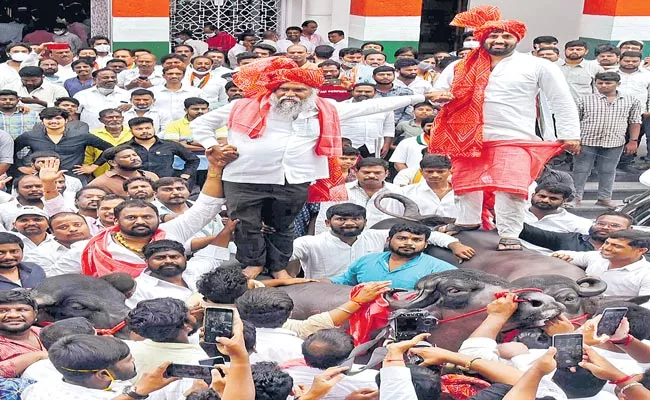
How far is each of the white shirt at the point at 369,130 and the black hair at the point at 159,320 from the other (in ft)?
16.1

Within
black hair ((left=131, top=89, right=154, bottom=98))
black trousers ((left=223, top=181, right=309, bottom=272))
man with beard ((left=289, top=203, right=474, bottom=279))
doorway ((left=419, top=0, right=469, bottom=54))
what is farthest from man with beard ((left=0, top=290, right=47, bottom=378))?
doorway ((left=419, top=0, right=469, bottom=54))

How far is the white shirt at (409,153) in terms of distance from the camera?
843 cm

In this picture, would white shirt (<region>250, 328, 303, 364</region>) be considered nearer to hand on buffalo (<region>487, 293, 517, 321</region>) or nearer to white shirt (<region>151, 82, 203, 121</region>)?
hand on buffalo (<region>487, 293, 517, 321</region>)

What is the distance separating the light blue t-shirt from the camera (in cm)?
538

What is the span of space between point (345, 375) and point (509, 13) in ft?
36.2

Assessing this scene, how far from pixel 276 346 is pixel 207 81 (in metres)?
6.14

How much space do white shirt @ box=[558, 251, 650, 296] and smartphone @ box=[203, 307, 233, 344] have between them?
2.72m

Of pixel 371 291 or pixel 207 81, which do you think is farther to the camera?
pixel 207 81

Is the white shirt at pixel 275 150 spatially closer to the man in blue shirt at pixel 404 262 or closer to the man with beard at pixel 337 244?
the man with beard at pixel 337 244

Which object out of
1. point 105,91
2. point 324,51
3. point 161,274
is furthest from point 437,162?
point 324,51

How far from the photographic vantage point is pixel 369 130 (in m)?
8.92

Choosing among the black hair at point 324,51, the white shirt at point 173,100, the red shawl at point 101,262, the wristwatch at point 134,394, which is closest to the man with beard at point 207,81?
the white shirt at point 173,100

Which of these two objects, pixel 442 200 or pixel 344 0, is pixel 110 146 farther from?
pixel 344 0

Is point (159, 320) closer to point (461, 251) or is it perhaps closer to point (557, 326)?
point (557, 326)
